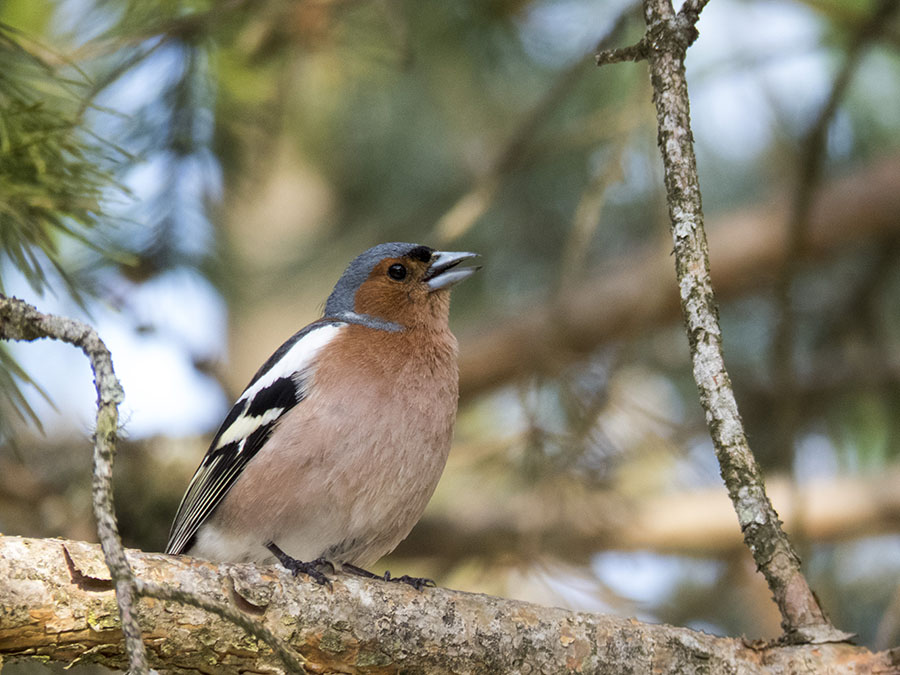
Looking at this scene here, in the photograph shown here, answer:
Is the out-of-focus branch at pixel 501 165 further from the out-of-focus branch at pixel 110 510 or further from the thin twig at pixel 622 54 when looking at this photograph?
the out-of-focus branch at pixel 110 510

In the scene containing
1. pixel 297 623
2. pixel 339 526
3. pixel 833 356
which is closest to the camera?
pixel 297 623

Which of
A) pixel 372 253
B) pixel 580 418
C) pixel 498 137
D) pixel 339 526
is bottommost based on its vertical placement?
pixel 339 526

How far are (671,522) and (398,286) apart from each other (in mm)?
2776

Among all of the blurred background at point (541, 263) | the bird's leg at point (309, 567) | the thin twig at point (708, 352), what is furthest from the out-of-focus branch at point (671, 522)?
the thin twig at point (708, 352)

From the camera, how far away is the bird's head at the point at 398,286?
15.4 ft

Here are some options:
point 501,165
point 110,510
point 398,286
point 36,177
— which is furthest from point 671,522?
point 110,510

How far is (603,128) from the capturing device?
572 cm

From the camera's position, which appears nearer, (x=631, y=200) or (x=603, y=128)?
(x=603, y=128)

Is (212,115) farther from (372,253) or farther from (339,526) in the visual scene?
(339,526)

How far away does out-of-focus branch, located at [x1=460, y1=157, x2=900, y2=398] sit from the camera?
6336 mm

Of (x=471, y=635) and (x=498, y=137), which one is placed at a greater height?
(x=498, y=137)

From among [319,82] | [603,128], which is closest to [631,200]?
[603,128]

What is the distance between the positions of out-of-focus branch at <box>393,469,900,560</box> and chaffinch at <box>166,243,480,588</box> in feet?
5.70

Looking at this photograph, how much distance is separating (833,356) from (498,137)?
8.97 feet
